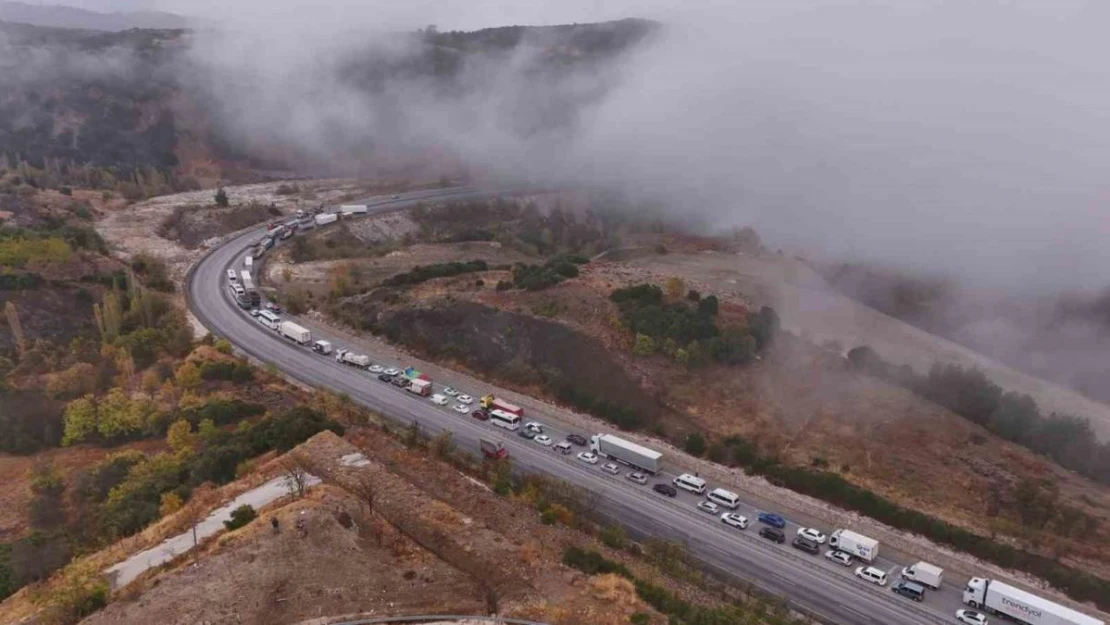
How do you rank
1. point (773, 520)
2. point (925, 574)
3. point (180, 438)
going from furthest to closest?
point (180, 438)
point (773, 520)
point (925, 574)

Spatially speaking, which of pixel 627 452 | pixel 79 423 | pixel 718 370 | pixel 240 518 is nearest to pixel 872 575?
pixel 627 452

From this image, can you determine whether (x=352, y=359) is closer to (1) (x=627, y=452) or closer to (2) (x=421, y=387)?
(2) (x=421, y=387)

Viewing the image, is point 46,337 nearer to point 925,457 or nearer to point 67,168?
point 925,457

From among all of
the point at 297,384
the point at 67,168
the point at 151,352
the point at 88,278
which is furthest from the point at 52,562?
Result: the point at 67,168

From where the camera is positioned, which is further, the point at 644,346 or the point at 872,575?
the point at 644,346

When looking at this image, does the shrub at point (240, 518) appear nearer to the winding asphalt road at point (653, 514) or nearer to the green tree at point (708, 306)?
the winding asphalt road at point (653, 514)

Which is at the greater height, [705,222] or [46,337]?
[705,222]

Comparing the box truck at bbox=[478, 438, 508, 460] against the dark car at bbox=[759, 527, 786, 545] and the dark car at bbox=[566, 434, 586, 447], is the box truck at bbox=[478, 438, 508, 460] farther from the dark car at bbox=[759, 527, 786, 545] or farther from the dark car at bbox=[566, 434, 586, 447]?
the dark car at bbox=[759, 527, 786, 545]
